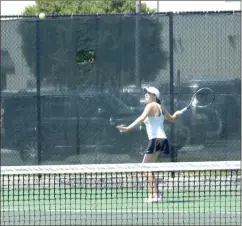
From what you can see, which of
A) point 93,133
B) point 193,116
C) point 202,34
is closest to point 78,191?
point 93,133

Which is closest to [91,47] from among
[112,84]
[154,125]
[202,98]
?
[112,84]

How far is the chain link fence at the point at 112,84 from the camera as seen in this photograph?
11.1m

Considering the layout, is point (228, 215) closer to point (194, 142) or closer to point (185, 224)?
point (185, 224)

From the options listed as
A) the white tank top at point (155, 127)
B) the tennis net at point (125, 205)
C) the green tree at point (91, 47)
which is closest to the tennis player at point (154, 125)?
the white tank top at point (155, 127)

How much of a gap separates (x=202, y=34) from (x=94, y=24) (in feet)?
4.42

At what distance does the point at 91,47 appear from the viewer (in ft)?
36.5

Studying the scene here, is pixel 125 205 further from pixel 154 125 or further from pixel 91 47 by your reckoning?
pixel 91 47

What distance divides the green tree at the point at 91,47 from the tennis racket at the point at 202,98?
555 millimetres

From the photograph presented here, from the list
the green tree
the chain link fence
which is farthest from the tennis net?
the green tree

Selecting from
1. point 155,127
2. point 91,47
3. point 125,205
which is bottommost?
point 125,205

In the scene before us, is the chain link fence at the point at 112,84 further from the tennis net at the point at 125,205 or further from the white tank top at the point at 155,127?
the white tank top at the point at 155,127

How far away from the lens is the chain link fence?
11055mm

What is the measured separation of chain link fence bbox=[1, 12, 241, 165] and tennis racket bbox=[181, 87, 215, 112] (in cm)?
7

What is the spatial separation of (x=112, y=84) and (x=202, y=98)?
3.69 ft
